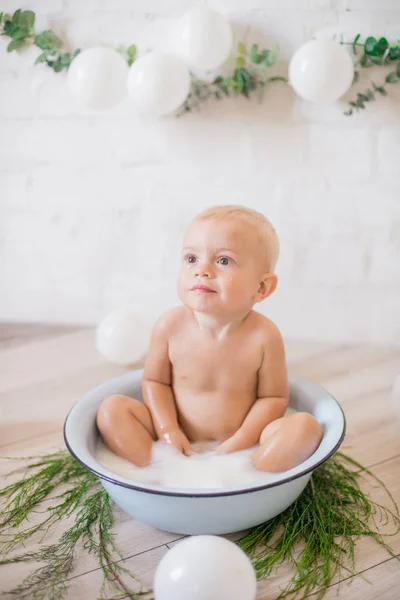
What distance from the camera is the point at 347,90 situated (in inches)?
64.4

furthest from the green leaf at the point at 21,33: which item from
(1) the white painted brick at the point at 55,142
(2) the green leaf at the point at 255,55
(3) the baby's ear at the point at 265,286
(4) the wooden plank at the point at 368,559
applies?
(4) the wooden plank at the point at 368,559

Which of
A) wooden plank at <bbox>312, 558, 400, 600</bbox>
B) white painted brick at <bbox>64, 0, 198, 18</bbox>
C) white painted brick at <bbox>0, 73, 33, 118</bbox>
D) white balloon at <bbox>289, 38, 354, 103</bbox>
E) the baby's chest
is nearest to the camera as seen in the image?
wooden plank at <bbox>312, 558, 400, 600</bbox>

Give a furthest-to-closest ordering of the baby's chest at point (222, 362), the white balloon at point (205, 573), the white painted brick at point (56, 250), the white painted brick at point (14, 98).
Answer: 1. the white painted brick at point (56, 250)
2. the white painted brick at point (14, 98)
3. the baby's chest at point (222, 362)
4. the white balloon at point (205, 573)

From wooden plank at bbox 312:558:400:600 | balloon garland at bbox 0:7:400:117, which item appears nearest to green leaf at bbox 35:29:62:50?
balloon garland at bbox 0:7:400:117

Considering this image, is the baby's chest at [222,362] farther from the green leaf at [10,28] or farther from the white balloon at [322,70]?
the green leaf at [10,28]

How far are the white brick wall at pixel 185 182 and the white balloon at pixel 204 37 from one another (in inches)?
5.2

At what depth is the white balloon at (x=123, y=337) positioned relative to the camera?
5.20 ft

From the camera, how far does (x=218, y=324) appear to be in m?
1.16

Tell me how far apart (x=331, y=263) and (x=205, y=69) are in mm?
599

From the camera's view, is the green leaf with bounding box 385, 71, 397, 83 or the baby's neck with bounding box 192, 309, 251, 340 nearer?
the baby's neck with bounding box 192, 309, 251, 340

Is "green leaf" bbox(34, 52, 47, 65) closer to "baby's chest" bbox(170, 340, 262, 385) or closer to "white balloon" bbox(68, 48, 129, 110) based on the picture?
"white balloon" bbox(68, 48, 129, 110)

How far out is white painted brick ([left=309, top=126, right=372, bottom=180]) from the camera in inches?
66.3

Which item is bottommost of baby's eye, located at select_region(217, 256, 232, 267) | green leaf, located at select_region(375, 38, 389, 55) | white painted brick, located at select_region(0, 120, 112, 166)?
baby's eye, located at select_region(217, 256, 232, 267)

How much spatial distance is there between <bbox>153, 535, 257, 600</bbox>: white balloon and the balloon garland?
1010 millimetres
